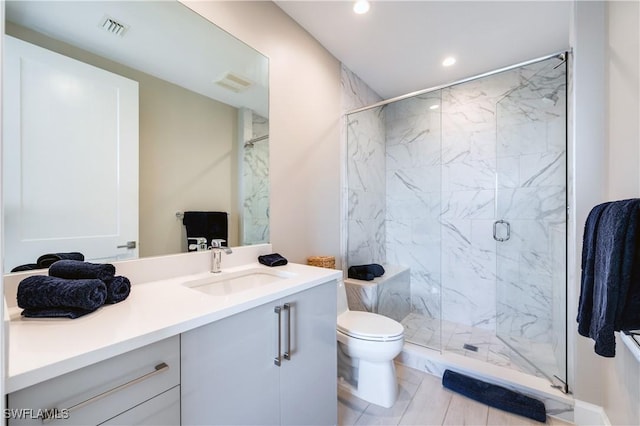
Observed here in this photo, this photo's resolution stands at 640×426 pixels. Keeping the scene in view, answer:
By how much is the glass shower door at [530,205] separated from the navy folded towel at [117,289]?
8.78 feet

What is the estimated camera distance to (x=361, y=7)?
184cm

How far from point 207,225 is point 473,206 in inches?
97.7

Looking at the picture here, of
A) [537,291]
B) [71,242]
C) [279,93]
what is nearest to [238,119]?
[279,93]

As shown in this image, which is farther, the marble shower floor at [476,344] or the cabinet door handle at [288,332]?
the marble shower floor at [476,344]

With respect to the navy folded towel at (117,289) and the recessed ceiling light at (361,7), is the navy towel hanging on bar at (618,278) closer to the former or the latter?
the navy folded towel at (117,289)

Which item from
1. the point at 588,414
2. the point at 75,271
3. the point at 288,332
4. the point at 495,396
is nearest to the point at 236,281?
the point at 288,332

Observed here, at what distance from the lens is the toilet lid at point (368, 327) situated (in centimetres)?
165

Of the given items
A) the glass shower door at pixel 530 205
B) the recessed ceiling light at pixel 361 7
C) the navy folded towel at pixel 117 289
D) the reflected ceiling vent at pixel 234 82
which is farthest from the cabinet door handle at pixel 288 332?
the glass shower door at pixel 530 205

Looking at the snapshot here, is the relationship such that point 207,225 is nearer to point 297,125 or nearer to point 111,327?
point 111,327

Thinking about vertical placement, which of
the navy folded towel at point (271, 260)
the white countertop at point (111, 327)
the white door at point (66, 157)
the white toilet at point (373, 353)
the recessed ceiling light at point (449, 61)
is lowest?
the white toilet at point (373, 353)

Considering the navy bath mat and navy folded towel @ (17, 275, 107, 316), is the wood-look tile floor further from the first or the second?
navy folded towel @ (17, 275, 107, 316)

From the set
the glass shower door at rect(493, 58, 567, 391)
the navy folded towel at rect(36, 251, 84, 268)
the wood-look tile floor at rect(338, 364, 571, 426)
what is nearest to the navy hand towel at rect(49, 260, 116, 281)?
the navy folded towel at rect(36, 251, 84, 268)

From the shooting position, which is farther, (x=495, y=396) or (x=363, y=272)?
(x=363, y=272)

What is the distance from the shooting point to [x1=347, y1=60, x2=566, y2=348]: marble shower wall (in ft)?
7.79
